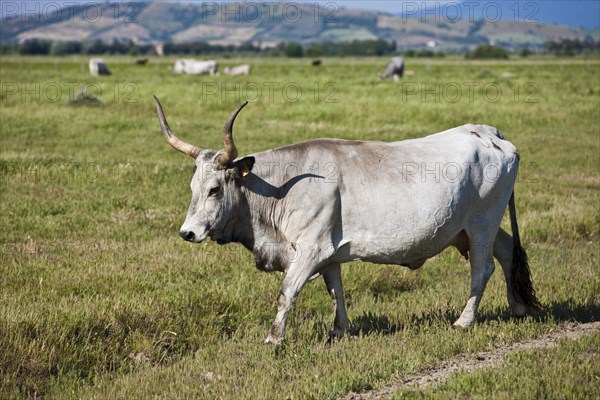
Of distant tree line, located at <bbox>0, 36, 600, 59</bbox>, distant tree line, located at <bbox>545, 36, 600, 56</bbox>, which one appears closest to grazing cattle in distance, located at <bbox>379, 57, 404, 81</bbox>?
distant tree line, located at <bbox>0, 36, 600, 59</bbox>

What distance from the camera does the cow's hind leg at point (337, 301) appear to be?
8.62 meters

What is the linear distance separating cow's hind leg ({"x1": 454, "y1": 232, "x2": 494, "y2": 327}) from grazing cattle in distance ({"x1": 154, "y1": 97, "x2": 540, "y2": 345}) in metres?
0.01

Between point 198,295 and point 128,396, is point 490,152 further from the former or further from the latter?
point 128,396

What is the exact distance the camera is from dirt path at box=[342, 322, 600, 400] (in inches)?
272

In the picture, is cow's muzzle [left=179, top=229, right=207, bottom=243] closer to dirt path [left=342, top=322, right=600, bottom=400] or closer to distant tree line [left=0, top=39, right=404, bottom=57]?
dirt path [left=342, top=322, right=600, bottom=400]

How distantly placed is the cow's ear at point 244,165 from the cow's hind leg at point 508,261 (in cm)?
341

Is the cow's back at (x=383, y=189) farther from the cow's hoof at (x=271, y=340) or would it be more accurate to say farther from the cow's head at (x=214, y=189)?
the cow's hoof at (x=271, y=340)

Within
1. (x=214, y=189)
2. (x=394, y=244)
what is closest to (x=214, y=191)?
(x=214, y=189)

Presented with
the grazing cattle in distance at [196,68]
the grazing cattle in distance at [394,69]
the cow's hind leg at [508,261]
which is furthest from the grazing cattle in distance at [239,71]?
the cow's hind leg at [508,261]

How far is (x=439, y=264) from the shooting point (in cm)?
1229

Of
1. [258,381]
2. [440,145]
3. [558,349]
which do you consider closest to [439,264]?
[440,145]

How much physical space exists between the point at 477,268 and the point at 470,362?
157 cm

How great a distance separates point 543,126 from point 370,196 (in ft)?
75.0

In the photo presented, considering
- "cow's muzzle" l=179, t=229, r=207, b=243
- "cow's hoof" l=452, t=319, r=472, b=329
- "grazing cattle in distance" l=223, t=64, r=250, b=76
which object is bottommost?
"grazing cattle in distance" l=223, t=64, r=250, b=76
